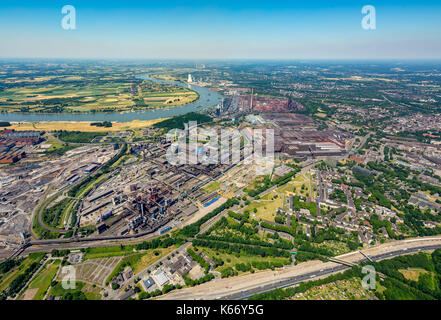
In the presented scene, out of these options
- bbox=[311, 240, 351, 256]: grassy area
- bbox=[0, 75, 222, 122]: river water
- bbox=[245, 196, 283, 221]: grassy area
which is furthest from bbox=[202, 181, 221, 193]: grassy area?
bbox=[0, 75, 222, 122]: river water

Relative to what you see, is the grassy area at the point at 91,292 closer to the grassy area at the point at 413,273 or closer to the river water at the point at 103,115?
the grassy area at the point at 413,273

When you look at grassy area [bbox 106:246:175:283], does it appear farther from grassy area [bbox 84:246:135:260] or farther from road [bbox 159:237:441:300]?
road [bbox 159:237:441:300]

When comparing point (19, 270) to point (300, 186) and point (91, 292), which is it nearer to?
point (91, 292)

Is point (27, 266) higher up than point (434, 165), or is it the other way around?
point (434, 165)

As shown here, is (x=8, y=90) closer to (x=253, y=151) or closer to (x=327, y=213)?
(x=253, y=151)

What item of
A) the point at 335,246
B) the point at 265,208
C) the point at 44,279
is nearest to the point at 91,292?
the point at 44,279
